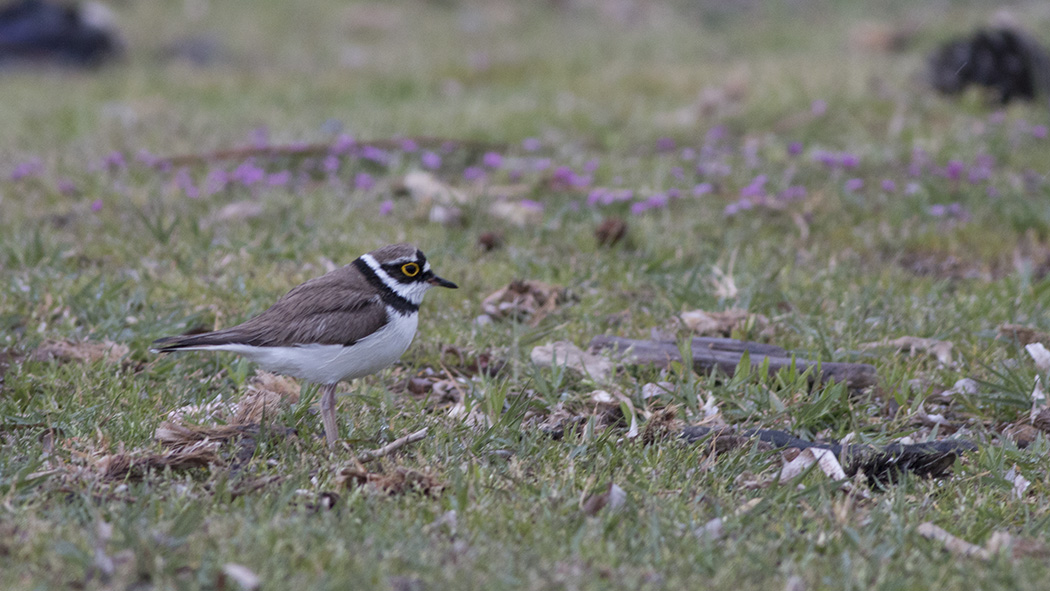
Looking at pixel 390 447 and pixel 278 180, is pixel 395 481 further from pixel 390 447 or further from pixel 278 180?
pixel 278 180

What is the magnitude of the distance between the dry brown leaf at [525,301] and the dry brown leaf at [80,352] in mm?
2147

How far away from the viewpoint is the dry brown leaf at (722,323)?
6.05m

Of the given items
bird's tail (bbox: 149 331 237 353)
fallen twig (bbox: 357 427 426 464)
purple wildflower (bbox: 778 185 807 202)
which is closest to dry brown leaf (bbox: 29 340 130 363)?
bird's tail (bbox: 149 331 237 353)

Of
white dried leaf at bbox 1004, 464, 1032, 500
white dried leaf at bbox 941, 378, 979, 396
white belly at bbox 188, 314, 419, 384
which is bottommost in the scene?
white dried leaf at bbox 941, 378, 979, 396

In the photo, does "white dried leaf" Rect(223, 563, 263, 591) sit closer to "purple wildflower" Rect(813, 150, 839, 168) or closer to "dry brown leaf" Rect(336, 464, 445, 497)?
"dry brown leaf" Rect(336, 464, 445, 497)

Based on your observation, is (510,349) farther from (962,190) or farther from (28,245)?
(962,190)

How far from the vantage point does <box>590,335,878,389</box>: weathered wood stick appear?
540 cm

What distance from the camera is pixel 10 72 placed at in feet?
50.3

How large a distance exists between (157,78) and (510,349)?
10.2 m

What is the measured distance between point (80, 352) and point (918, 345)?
4.63 meters

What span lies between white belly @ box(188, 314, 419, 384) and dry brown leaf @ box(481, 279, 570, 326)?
65.9 inches

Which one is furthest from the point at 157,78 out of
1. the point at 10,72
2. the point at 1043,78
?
the point at 1043,78

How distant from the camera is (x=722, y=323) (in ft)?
19.9

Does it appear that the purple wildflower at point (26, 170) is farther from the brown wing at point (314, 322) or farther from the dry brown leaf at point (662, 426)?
the dry brown leaf at point (662, 426)
